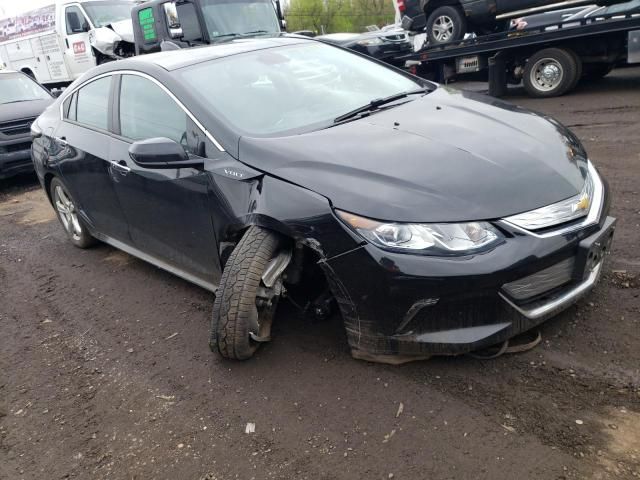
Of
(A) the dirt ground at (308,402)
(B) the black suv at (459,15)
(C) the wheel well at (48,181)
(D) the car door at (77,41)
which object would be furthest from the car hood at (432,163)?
(D) the car door at (77,41)

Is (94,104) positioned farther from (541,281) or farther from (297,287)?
(541,281)

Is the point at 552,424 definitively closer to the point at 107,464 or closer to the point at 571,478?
the point at 571,478

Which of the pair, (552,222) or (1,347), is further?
(1,347)

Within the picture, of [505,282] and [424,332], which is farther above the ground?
[505,282]

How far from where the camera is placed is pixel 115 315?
4035mm

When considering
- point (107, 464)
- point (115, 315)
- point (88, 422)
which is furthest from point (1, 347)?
point (107, 464)

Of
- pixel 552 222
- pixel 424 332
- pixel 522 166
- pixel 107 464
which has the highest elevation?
pixel 522 166

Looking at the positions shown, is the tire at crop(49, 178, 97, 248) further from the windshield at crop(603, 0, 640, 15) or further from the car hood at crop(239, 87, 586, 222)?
the windshield at crop(603, 0, 640, 15)

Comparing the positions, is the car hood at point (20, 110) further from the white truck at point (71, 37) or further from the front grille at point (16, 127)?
the white truck at point (71, 37)

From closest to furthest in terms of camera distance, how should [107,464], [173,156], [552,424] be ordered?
[552,424] → [107,464] → [173,156]

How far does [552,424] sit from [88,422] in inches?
88.4

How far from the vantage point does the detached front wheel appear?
2961 millimetres

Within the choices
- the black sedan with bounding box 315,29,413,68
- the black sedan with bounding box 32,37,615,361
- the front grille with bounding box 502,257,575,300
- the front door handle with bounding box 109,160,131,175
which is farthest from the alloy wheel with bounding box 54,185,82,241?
the black sedan with bounding box 315,29,413,68

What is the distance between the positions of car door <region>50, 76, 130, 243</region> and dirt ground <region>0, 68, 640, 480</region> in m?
0.85
